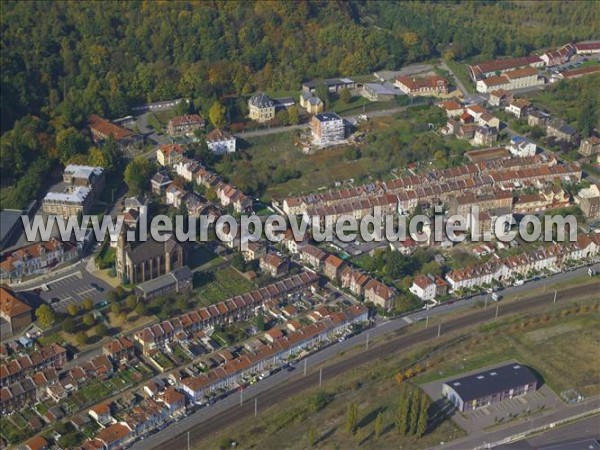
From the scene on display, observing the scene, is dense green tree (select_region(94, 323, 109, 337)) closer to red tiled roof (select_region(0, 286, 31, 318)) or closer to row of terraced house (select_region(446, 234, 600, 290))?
red tiled roof (select_region(0, 286, 31, 318))

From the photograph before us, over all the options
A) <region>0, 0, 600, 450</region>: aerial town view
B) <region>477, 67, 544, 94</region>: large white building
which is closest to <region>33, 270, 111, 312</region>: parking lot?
<region>0, 0, 600, 450</region>: aerial town view

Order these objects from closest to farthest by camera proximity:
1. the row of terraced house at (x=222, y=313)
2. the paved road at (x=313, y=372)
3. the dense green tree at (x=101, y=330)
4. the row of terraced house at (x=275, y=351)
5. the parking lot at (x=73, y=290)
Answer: the paved road at (x=313, y=372)
the row of terraced house at (x=275, y=351)
the row of terraced house at (x=222, y=313)
the dense green tree at (x=101, y=330)
the parking lot at (x=73, y=290)

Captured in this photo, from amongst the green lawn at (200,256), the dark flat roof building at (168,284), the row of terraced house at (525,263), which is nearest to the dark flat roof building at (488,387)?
the row of terraced house at (525,263)

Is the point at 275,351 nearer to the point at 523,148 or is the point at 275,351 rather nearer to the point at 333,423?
the point at 333,423

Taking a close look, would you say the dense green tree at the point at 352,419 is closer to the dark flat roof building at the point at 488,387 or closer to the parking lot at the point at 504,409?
the parking lot at the point at 504,409

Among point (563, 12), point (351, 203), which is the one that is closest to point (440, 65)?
point (563, 12)
